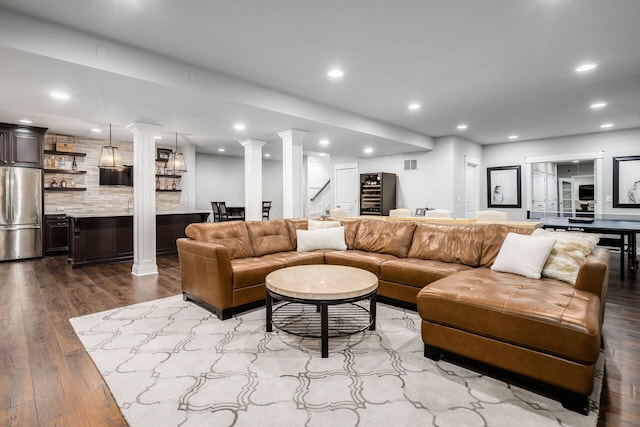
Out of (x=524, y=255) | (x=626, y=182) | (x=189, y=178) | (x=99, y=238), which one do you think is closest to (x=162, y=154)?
(x=189, y=178)

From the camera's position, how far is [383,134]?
20.9ft

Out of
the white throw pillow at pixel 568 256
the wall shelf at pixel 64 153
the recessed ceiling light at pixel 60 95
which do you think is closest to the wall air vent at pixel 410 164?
the white throw pillow at pixel 568 256

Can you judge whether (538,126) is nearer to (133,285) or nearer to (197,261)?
(197,261)

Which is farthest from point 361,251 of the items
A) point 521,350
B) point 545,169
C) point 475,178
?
point 545,169

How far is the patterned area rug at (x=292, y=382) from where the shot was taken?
1699mm

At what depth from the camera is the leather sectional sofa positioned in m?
1.79

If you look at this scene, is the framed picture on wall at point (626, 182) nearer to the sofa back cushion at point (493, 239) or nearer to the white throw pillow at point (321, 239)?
the sofa back cushion at point (493, 239)

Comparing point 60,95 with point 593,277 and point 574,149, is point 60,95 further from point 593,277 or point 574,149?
point 574,149

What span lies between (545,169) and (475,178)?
1.63m

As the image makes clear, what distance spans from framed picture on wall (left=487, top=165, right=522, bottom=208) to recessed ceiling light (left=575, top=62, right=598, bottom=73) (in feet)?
16.1

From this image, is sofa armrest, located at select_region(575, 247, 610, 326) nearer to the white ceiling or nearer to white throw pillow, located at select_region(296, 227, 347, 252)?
the white ceiling

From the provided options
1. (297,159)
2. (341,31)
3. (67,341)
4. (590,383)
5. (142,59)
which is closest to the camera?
(590,383)

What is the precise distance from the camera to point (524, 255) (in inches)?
109

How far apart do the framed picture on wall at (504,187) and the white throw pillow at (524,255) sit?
6.25 metres
